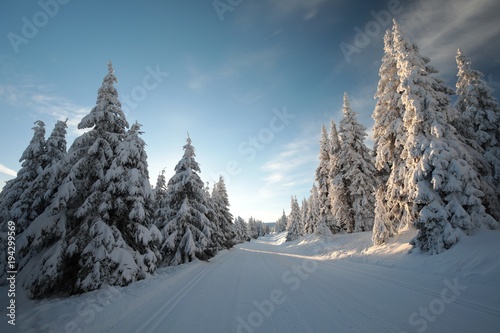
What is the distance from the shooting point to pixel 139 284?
32.9 feet

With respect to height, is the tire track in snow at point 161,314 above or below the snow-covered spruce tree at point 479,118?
below

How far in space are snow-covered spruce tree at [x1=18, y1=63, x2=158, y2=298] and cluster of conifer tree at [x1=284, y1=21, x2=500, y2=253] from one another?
14842 mm

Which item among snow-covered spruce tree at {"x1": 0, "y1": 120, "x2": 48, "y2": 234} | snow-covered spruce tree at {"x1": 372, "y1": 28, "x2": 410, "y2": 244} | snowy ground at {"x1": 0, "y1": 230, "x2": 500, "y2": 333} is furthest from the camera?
snow-covered spruce tree at {"x1": 0, "y1": 120, "x2": 48, "y2": 234}

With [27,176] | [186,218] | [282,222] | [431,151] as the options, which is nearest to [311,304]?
[431,151]

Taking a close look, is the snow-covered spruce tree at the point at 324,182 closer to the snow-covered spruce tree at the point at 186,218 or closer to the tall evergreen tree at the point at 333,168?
the tall evergreen tree at the point at 333,168

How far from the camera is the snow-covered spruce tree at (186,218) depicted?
18.3 meters

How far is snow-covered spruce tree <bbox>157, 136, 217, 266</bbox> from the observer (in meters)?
18.3

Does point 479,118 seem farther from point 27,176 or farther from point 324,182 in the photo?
point 27,176

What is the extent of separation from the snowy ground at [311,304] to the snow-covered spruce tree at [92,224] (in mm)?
979

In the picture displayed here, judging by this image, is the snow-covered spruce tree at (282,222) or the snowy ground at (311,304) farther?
the snow-covered spruce tree at (282,222)

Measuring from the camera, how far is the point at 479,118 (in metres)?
18.4
